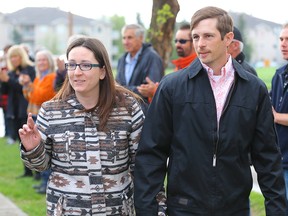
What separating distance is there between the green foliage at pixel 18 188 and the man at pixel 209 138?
12.9 feet

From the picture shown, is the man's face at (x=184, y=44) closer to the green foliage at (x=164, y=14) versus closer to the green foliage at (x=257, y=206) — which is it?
the green foliage at (x=257, y=206)

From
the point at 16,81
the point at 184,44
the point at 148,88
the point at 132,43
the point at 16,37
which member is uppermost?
the point at 184,44

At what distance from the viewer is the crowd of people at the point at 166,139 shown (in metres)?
3.18

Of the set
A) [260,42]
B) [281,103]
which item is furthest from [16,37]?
[281,103]

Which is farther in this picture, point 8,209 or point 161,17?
point 161,17

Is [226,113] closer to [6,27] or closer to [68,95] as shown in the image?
[68,95]

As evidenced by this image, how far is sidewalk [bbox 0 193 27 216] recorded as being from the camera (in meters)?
7.05

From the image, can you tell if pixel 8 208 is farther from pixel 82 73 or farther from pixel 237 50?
pixel 82 73

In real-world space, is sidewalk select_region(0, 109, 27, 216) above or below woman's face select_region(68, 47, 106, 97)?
below

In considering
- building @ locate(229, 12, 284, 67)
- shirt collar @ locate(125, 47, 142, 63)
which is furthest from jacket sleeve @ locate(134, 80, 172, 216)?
building @ locate(229, 12, 284, 67)

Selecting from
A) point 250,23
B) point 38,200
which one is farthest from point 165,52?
point 250,23

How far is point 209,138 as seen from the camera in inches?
124

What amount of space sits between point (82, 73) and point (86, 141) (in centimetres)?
40

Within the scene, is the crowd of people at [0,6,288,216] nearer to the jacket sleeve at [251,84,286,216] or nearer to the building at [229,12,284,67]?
the jacket sleeve at [251,84,286,216]
